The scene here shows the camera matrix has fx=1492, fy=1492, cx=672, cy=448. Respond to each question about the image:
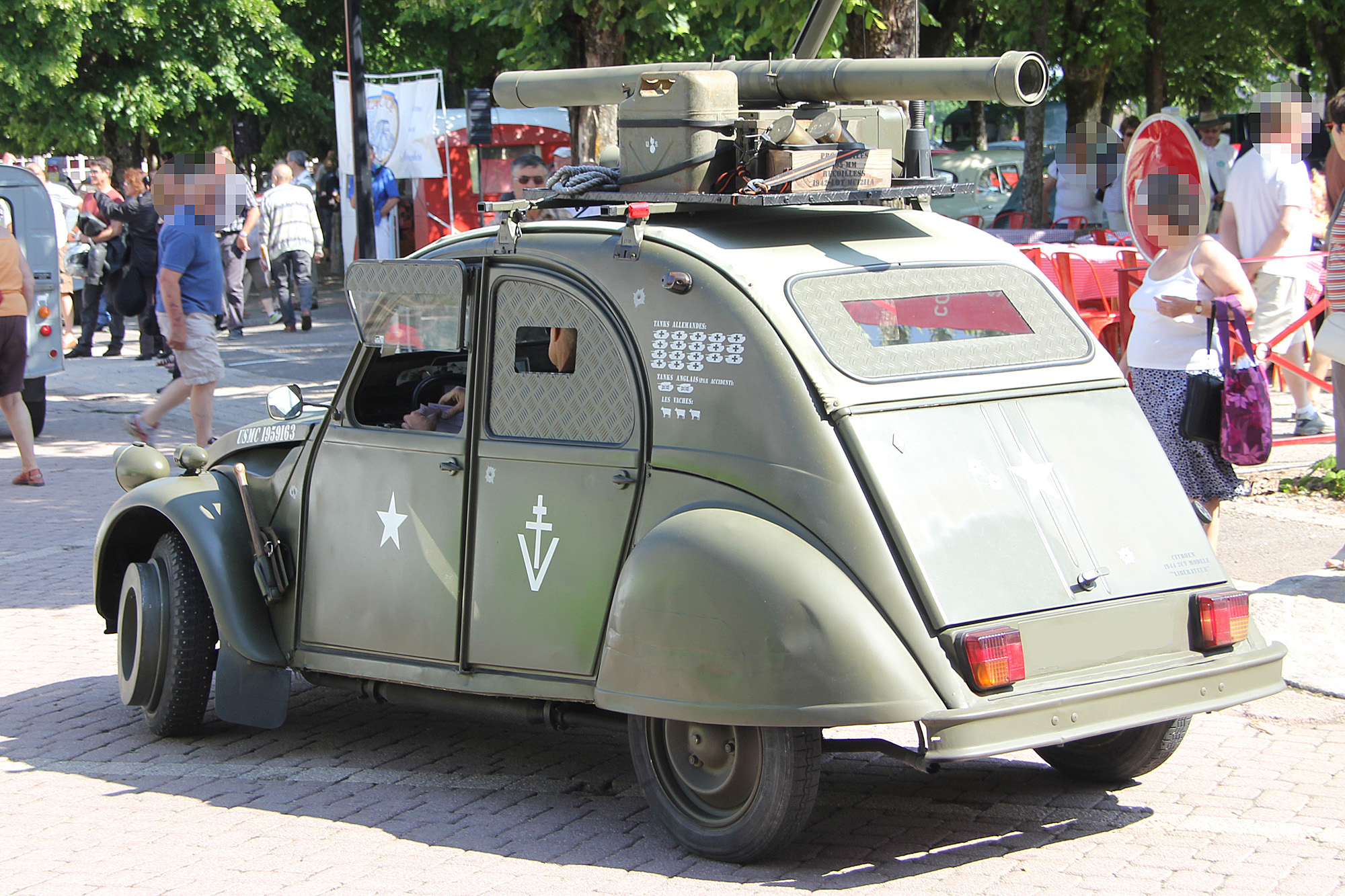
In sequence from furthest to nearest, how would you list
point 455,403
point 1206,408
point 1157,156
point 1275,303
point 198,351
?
point 198,351, point 1275,303, point 1157,156, point 1206,408, point 455,403

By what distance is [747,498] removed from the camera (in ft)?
13.6

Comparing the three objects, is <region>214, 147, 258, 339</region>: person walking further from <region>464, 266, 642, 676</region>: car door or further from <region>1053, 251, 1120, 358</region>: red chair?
<region>464, 266, 642, 676</region>: car door

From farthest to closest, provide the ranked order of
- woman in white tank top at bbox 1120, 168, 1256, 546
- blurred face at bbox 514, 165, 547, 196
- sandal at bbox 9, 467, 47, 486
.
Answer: blurred face at bbox 514, 165, 547, 196 < sandal at bbox 9, 467, 47, 486 < woman in white tank top at bbox 1120, 168, 1256, 546

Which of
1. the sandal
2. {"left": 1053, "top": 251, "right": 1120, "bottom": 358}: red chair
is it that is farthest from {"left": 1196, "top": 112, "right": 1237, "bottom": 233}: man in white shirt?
the sandal

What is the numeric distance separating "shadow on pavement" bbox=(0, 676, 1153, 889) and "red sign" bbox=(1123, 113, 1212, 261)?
3061 millimetres

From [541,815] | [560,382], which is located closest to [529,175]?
[560,382]

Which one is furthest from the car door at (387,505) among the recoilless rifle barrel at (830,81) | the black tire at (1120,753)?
the black tire at (1120,753)

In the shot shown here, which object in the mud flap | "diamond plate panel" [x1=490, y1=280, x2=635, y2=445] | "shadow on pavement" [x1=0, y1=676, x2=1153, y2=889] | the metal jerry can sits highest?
the metal jerry can

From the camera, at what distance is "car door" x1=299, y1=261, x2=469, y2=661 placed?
15.8 feet

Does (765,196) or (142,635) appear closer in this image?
(765,196)

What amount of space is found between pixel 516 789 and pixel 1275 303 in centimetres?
715

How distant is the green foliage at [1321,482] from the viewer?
8883mm

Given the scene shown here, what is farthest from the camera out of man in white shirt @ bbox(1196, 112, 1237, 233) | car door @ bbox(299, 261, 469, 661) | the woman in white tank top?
man in white shirt @ bbox(1196, 112, 1237, 233)

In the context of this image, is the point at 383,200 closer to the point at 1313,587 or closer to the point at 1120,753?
the point at 1313,587
